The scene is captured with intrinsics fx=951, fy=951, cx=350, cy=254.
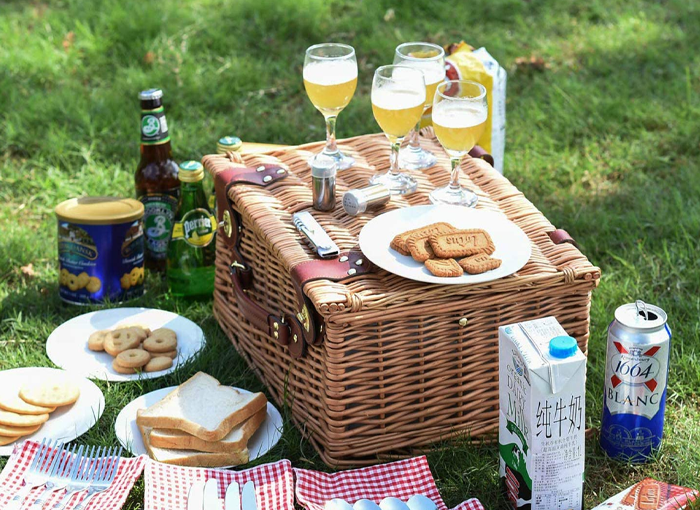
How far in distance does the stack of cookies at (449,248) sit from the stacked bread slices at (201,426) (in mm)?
565

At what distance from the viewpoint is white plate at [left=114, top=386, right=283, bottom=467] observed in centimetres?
239

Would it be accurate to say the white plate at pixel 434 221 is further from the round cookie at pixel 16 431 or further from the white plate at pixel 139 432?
the round cookie at pixel 16 431

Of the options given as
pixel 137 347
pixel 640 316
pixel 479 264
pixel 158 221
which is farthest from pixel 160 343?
pixel 640 316

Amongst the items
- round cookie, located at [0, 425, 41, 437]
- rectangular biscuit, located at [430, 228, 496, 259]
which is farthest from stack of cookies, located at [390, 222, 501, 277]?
round cookie, located at [0, 425, 41, 437]

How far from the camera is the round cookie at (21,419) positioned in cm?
238

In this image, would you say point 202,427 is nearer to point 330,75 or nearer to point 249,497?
point 249,497

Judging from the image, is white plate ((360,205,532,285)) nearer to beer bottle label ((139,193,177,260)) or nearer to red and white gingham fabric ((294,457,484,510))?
red and white gingham fabric ((294,457,484,510))

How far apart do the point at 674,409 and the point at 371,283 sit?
96cm

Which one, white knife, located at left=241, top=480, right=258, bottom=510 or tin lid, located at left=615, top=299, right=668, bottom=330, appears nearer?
white knife, located at left=241, top=480, right=258, bottom=510

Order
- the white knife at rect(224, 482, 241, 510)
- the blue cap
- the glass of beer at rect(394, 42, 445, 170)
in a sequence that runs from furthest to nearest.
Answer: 1. the glass of beer at rect(394, 42, 445, 170)
2. the white knife at rect(224, 482, 241, 510)
3. the blue cap

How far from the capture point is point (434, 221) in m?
2.44

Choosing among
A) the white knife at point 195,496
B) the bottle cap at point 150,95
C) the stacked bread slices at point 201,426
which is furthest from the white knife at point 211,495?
the bottle cap at point 150,95

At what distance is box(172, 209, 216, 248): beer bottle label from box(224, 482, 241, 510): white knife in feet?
3.65

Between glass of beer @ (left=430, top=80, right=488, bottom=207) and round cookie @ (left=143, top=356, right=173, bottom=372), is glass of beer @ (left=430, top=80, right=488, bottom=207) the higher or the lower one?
the higher one
